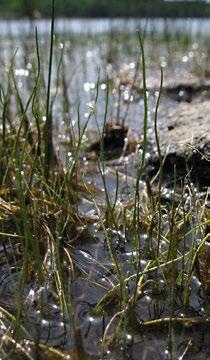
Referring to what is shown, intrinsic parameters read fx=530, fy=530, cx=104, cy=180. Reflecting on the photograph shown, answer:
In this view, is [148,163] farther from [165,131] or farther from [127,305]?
[127,305]

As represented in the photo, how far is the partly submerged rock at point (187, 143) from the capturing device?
200 centimetres

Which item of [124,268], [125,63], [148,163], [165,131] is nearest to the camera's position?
[124,268]

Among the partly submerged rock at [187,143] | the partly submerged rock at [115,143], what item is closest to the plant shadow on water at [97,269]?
the partly submerged rock at [187,143]

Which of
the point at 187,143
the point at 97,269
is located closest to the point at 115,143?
the point at 187,143

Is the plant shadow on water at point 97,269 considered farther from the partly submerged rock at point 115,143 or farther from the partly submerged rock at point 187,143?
the partly submerged rock at point 115,143

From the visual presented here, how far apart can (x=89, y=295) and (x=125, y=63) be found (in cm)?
510

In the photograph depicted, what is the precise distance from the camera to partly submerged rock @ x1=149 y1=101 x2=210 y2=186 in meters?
2.00

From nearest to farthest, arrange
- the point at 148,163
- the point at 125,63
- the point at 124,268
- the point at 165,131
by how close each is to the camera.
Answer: the point at 124,268 < the point at 148,163 < the point at 165,131 < the point at 125,63

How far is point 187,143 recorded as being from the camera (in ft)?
6.00

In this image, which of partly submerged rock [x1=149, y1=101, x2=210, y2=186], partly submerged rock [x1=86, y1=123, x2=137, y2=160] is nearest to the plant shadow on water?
partly submerged rock [x1=149, y1=101, x2=210, y2=186]

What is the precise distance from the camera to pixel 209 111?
8.27 ft

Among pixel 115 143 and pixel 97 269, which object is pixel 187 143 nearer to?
pixel 97 269

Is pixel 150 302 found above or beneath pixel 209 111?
beneath

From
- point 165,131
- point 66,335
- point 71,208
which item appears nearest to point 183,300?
point 66,335
